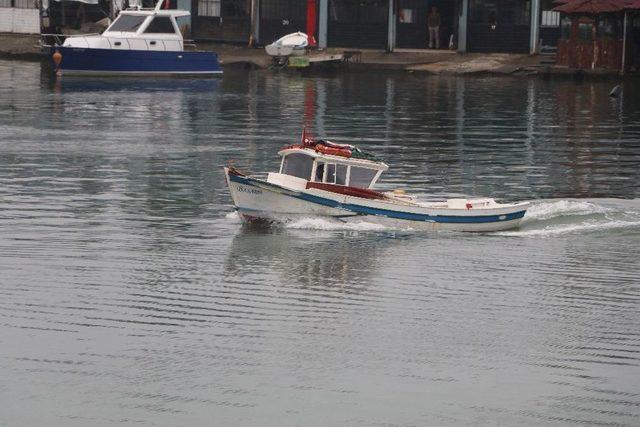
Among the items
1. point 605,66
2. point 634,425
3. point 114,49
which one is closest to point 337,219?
point 634,425

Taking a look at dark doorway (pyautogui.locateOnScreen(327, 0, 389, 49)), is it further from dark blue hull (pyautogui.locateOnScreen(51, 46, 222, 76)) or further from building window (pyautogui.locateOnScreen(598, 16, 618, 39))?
building window (pyautogui.locateOnScreen(598, 16, 618, 39))

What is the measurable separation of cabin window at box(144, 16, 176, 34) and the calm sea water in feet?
73.0

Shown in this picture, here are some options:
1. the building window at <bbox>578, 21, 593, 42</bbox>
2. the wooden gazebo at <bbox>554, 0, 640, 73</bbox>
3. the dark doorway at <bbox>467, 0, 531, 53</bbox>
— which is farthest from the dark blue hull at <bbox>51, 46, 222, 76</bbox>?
the building window at <bbox>578, 21, 593, 42</bbox>

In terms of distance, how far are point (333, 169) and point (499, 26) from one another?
49.0 m

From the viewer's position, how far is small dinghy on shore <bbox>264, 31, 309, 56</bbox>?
7950cm

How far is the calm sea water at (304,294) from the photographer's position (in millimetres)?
22562

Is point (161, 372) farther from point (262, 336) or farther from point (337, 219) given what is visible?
point (337, 219)

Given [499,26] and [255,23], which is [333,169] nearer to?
[499,26]

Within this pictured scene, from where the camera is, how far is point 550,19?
81875mm

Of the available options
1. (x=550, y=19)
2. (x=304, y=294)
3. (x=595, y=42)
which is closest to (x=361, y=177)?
(x=304, y=294)

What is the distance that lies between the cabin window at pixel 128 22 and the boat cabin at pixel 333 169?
39516 mm

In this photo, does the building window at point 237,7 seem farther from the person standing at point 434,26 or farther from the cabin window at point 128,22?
the cabin window at point 128,22

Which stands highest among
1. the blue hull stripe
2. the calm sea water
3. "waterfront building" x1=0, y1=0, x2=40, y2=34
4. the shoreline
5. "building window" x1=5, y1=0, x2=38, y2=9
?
"building window" x1=5, y1=0, x2=38, y2=9

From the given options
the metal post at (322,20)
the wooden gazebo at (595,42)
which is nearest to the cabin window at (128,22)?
the metal post at (322,20)
